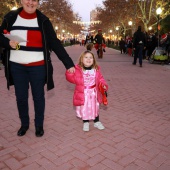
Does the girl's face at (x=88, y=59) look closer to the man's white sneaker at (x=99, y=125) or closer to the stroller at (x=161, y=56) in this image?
the man's white sneaker at (x=99, y=125)

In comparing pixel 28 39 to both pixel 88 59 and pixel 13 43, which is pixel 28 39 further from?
pixel 88 59

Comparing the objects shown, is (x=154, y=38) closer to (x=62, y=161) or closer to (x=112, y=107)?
(x=112, y=107)

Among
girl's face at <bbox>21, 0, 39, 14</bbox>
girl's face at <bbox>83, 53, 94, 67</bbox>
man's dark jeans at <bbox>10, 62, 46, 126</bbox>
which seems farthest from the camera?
girl's face at <bbox>83, 53, 94, 67</bbox>

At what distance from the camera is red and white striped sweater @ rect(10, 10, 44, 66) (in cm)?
321

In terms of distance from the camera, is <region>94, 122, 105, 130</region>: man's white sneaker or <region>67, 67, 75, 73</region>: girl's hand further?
<region>94, 122, 105, 130</region>: man's white sneaker

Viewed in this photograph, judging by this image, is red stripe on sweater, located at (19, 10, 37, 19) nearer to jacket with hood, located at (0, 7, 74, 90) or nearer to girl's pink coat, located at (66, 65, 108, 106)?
jacket with hood, located at (0, 7, 74, 90)

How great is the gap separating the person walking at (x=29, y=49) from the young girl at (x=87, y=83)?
0.97 ft

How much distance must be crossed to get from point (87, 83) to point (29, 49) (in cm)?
109

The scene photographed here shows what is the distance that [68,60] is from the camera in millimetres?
3459

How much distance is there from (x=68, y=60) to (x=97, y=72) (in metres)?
0.57

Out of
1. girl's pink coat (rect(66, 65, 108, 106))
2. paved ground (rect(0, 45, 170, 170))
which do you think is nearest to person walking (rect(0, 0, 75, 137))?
girl's pink coat (rect(66, 65, 108, 106))

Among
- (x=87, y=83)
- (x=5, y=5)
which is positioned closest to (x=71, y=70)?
(x=87, y=83)

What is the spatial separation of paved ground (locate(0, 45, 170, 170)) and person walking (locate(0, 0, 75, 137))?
645mm

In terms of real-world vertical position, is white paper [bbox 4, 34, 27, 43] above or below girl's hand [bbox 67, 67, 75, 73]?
above
